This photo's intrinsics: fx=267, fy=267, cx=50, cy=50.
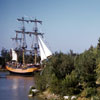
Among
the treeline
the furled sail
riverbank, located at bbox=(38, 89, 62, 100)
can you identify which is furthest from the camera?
the furled sail

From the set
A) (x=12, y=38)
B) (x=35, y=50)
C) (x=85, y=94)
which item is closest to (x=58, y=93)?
(x=85, y=94)

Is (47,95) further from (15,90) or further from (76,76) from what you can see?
(15,90)

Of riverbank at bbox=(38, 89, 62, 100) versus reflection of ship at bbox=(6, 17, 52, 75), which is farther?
reflection of ship at bbox=(6, 17, 52, 75)

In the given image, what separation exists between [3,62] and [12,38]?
1407cm

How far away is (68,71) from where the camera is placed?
24.1 metres

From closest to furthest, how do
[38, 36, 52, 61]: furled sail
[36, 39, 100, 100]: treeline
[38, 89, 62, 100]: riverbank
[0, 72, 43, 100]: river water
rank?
[36, 39, 100, 100]: treeline, [38, 89, 62, 100]: riverbank, [0, 72, 43, 100]: river water, [38, 36, 52, 61]: furled sail

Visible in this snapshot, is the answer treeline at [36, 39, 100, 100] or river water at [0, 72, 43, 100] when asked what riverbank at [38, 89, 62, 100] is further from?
river water at [0, 72, 43, 100]

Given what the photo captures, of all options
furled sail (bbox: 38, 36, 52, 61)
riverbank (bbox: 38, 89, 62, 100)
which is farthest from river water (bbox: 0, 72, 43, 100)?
furled sail (bbox: 38, 36, 52, 61)

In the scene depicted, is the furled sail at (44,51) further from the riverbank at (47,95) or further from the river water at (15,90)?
the riverbank at (47,95)

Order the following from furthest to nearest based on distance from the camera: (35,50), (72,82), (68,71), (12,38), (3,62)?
(3,62) < (12,38) < (35,50) < (68,71) < (72,82)

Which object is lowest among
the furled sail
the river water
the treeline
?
the river water

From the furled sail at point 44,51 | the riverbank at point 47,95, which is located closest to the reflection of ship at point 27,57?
the furled sail at point 44,51

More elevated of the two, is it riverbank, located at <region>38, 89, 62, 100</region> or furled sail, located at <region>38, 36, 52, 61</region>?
furled sail, located at <region>38, 36, 52, 61</region>

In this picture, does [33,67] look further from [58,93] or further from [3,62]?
[58,93]
